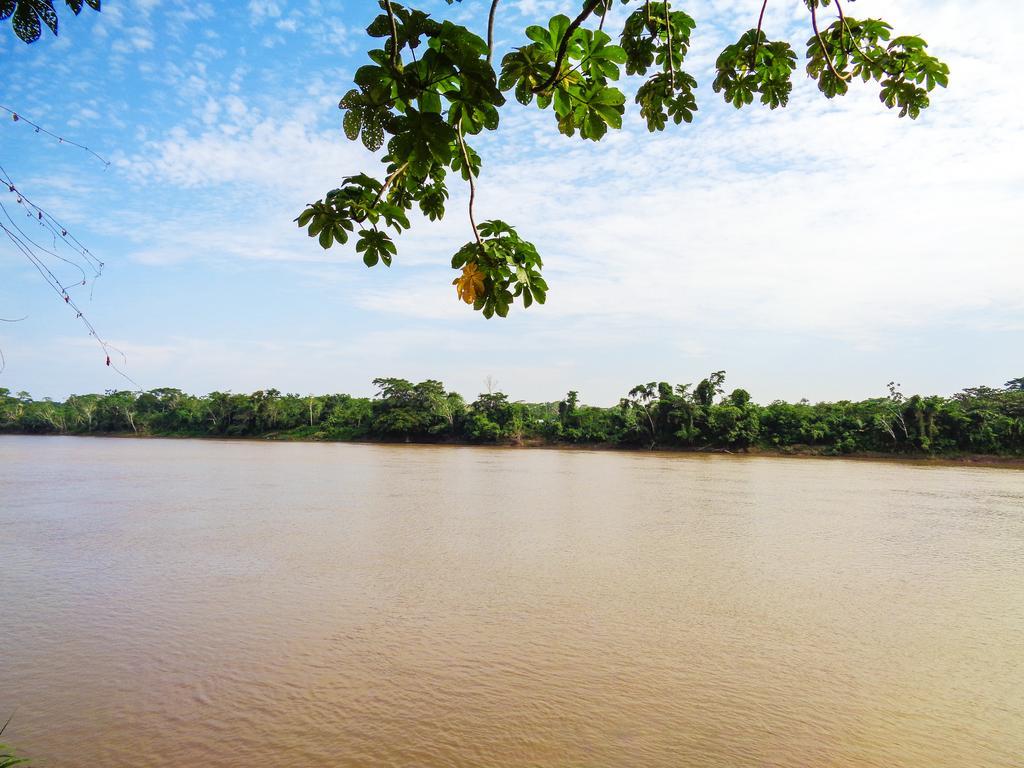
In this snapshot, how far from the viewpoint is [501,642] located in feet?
13.3

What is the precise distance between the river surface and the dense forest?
1015 inches

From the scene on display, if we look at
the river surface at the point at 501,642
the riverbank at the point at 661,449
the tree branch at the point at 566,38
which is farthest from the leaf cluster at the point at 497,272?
the riverbank at the point at 661,449

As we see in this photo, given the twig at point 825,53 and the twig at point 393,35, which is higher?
the twig at point 825,53

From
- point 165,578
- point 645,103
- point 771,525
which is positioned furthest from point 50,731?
point 771,525

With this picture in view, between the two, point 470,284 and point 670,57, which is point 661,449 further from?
point 470,284

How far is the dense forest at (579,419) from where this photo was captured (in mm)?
30203

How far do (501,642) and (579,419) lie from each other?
36690 mm

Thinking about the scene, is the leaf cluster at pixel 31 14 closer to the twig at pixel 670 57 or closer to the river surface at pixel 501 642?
the twig at pixel 670 57

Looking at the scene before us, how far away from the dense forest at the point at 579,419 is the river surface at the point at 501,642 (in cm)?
2578

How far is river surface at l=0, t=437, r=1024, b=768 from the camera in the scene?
279 cm

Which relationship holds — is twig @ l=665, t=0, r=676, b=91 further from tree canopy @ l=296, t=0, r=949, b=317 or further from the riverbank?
the riverbank

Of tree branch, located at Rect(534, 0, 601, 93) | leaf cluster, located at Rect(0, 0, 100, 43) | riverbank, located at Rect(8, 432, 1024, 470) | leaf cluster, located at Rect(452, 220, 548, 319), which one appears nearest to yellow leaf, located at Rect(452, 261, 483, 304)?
leaf cluster, located at Rect(452, 220, 548, 319)

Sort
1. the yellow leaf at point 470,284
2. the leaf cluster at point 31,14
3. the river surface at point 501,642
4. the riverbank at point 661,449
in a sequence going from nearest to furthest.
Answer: the leaf cluster at point 31,14 → the yellow leaf at point 470,284 → the river surface at point 501,642 → the riverbank at point 661,449

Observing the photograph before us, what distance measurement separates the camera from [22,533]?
754cm
